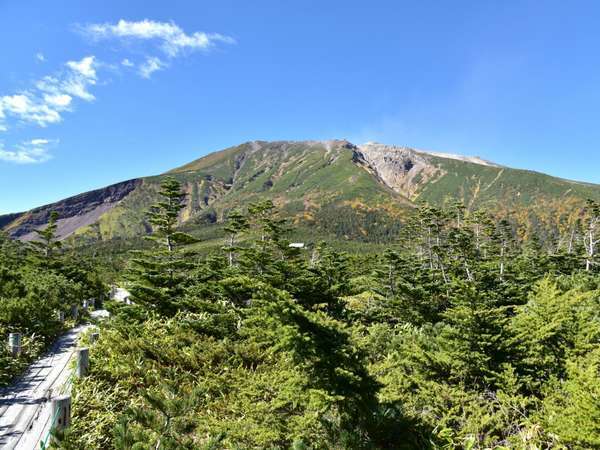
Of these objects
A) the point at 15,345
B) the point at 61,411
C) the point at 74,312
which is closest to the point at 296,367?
the point at 61,411

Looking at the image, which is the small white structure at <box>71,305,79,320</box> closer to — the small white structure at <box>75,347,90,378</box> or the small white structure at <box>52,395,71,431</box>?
the small white structure at <box>75,347,90,378</box>

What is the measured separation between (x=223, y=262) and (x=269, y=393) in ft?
35.2

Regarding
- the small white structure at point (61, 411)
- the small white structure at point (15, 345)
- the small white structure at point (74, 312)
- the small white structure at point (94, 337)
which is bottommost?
the small white structure at point (74, 312)

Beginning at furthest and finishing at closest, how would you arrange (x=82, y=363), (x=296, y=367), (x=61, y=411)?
(x=82, y=363) → (x=296, y=367) → (x=61, y=411)

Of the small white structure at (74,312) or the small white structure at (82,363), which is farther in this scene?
the small white structure at (74,312)

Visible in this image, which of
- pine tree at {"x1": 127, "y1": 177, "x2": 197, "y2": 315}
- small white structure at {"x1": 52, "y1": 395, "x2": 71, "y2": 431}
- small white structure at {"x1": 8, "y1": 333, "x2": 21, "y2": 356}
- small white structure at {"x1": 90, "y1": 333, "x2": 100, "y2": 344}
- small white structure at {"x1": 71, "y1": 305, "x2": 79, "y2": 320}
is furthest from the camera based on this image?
small white structure at {"x1": 71, "y1": 305, "x2": 79, "y2": 320}

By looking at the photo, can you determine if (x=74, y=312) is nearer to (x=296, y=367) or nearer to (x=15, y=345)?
(x=15, y=345)

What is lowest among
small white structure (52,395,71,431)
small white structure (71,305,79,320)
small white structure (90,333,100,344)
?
small white structure (71,305,79,320)

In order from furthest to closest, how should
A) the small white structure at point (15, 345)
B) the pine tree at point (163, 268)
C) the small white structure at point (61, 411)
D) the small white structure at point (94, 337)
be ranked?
1. the pine tree at point (163, 268)
2. the small white structure at point (94, 337)
3. the small white structure at point (15, 345)
4. the small white structure at point (61, 411)

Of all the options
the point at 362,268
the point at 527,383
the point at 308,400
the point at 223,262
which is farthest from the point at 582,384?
the point at 362,268

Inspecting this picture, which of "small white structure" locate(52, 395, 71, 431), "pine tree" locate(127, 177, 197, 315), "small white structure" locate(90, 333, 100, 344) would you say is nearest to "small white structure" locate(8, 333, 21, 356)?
"small white structure" locate(90, 333, 100, 344)

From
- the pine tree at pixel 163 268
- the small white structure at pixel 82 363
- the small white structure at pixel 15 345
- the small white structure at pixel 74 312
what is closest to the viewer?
the small white structure at pixel 82 363

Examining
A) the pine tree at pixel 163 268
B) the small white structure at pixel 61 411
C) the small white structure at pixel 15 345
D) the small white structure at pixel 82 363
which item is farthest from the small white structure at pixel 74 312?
the small white structure at pixel 61 411

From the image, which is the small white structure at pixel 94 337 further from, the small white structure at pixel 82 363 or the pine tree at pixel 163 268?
the small white structure at pixel 82 363
